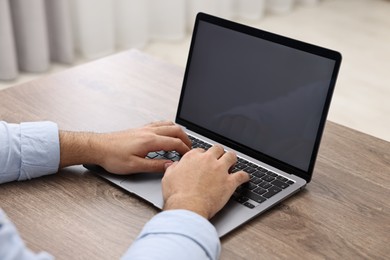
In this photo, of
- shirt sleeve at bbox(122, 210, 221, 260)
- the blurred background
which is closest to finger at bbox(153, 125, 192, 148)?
shirt sleeve at bbox(122, 210, 221, 260)

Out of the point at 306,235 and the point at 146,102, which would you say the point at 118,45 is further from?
the point at 306,235

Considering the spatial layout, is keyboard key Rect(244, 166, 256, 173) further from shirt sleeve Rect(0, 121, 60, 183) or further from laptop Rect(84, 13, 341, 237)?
shirt sleeve Rect(0, 121, 60, 183)

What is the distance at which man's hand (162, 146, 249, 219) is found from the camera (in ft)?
3.17

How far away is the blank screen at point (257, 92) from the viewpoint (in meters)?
1.10

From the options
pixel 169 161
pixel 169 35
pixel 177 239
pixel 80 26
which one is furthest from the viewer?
pixel 169 35

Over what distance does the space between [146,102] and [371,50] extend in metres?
2.47

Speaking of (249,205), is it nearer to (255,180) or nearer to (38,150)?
(255,180)

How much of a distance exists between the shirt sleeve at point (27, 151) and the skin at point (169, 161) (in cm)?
2

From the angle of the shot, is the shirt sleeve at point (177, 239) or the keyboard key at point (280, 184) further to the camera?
the keyboard key at point (280, 184)

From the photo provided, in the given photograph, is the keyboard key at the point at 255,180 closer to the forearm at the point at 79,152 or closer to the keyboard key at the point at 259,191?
the keyboard key at the point at 259,191

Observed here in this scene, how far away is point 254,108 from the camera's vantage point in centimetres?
119

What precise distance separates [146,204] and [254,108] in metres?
0.30

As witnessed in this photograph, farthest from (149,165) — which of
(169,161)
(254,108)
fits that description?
(254,108)

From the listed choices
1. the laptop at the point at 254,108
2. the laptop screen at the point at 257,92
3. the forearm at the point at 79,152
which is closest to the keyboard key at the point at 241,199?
the laptop at the point at 254,108
